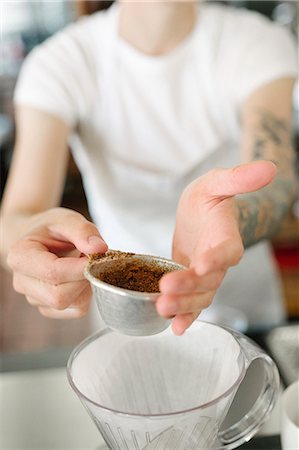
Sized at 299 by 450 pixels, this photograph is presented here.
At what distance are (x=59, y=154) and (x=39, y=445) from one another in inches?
18.8

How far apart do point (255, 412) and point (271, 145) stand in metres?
0.50

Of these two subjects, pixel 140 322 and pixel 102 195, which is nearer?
pixel 140 322

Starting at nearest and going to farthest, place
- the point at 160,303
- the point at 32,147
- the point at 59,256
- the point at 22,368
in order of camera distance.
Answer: the point at 160,303 → the point at 59,256 → the point at 22,368 → the point at 32,147

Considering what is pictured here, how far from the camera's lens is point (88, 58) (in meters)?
1.06

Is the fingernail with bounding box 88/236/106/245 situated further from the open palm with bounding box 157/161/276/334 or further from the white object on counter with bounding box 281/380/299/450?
the white object on counter with bounding box 281/380/299/450

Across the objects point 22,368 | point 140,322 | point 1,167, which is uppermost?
point 140,322

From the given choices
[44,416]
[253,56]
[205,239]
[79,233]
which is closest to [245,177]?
[205,239]

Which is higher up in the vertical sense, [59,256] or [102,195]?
[59,256]

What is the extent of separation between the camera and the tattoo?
0.74 meters

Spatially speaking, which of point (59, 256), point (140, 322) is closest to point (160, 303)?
point (140, 322)

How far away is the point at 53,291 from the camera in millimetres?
595

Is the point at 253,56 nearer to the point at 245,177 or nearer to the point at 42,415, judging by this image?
the point at 245,177

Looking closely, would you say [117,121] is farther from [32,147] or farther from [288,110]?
[288,110]

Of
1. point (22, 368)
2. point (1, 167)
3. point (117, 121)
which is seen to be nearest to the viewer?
point (22, 368)
